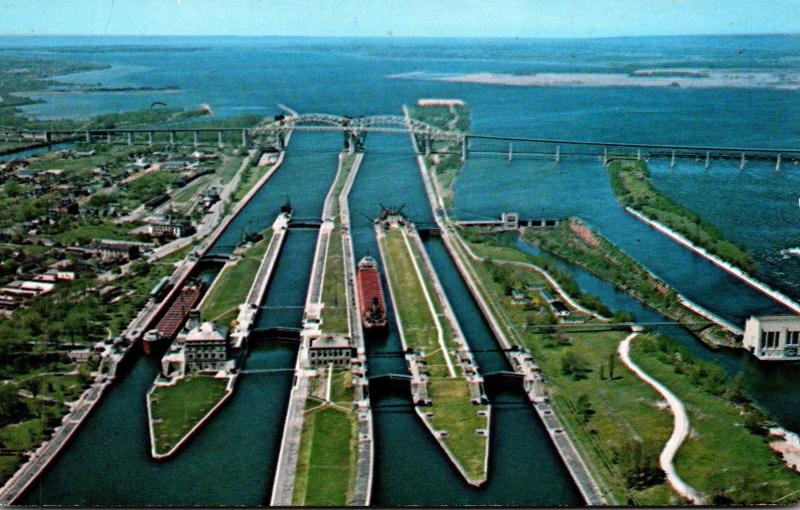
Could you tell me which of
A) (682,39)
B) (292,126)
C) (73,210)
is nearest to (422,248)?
(73,210)

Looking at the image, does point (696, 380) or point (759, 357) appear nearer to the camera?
point (696, 380)

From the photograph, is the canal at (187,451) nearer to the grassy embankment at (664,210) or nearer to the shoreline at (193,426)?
the shoreline at (193,426)

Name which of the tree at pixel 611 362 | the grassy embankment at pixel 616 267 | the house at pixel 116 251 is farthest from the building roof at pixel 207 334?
the grassy embankment at pixel 616 267

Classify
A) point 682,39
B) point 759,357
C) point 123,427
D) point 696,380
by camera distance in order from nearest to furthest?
1. point 123,427
2. point 696,380
3. point 759,357
4. point 682,39

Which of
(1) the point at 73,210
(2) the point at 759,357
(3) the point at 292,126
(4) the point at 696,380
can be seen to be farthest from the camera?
(3) the point at 292,126

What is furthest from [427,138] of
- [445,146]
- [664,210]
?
[664,210]

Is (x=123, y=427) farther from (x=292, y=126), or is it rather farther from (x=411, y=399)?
(x=292, y=126)

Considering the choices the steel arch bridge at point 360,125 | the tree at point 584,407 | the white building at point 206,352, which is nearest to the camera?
the tree at point 584,407
